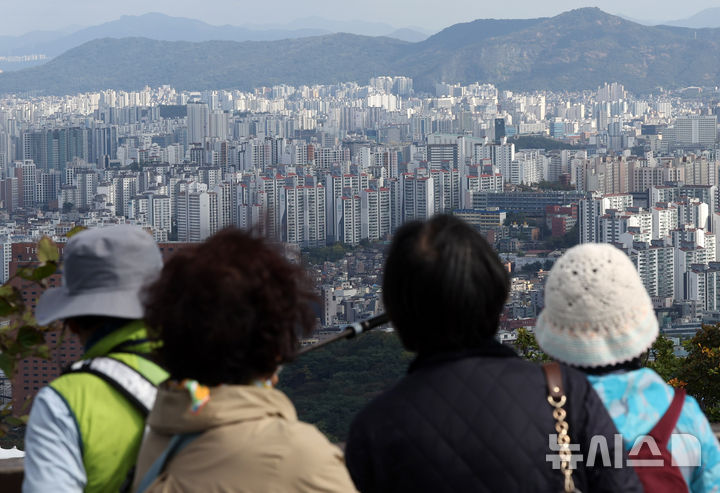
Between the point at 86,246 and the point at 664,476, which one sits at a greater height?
the point at 86,246

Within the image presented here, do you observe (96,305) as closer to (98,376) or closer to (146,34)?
(98,376)

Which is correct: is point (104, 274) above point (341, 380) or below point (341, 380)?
above

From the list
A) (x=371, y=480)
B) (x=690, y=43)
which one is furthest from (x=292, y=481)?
(x=690, y=43)

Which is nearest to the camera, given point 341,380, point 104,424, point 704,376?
point 104,424

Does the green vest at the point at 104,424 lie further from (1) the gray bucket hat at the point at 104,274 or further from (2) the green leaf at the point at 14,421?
(2) the green leaf at the point at 14,421

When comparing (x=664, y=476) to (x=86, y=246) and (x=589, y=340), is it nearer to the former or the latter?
(x=589, y=340)

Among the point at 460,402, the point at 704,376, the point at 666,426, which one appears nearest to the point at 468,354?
the point at 460,402

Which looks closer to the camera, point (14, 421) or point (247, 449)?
point (247, 449)

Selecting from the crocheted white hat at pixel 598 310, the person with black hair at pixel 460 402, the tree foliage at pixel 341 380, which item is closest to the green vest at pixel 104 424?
the person with black hair at pixel 460 402
